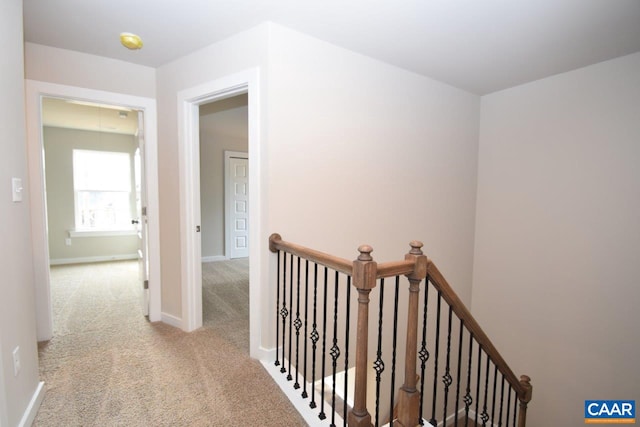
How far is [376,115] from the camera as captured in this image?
9.23ft

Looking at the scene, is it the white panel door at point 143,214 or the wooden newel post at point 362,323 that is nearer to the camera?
the wooden newel post at point 362,323

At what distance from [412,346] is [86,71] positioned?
327 cm

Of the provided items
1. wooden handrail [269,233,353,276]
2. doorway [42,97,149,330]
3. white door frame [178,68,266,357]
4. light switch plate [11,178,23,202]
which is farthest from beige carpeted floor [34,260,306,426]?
doorway [42,97,149,330]

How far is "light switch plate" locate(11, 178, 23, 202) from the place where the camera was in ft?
4.86

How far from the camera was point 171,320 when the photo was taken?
2.83 m

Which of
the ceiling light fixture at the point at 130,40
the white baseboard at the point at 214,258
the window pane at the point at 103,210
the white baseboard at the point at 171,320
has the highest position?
the ceiling light fixture at the point at 130,40

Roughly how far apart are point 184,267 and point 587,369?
12.8ft

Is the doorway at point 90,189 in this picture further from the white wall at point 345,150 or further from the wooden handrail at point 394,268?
the wooden handrail at point 394,268

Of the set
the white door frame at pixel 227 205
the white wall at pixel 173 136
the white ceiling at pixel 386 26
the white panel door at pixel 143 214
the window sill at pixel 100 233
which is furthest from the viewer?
the white door frame at pixel 227 205

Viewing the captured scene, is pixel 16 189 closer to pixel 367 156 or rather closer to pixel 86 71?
pixel 86 71

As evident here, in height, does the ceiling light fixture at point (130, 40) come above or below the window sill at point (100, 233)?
above

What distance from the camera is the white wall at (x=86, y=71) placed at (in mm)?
2445

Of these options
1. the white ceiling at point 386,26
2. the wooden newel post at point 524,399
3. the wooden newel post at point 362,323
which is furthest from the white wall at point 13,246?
the wooden newel post at point 524,399

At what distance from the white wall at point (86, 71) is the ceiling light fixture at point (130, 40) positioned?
1.45 feet
